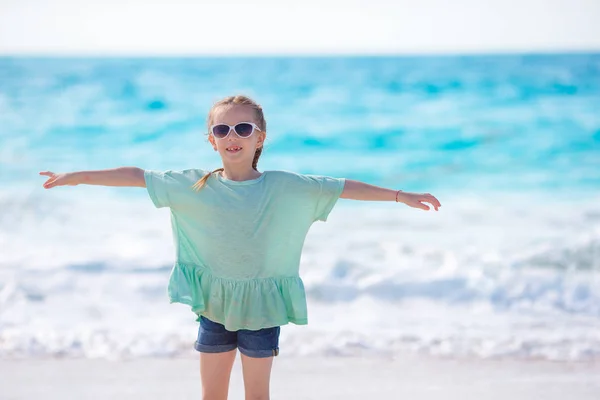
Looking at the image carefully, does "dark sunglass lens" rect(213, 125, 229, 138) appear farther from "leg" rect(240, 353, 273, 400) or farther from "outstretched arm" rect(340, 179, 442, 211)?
"leg" rect(240, 353, 273, 400)

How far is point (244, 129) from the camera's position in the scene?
2721mm

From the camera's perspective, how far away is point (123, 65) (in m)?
26.7

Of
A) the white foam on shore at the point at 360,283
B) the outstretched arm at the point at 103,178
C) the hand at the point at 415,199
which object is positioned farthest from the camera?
the white foam on shore at the point at 360,283

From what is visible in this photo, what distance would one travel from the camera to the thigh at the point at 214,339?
2.79 metres

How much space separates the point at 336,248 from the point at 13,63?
76.6ft

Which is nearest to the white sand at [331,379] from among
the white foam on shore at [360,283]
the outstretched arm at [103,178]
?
the white foam on shore at [360,283]

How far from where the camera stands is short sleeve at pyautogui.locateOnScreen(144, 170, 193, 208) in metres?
2.73

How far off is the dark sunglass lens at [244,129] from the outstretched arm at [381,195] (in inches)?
15.7

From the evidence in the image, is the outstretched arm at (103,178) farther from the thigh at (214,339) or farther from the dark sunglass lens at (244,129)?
the thigh at (214,339)

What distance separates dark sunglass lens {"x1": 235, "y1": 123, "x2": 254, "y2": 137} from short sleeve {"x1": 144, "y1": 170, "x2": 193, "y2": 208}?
0.25 m

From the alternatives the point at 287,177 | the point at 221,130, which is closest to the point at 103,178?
the point at 221,130

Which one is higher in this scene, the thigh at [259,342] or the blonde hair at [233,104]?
the blonde hair at [233,104]

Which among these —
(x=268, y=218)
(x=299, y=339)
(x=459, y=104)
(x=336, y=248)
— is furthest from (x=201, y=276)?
(x=459, y=104)

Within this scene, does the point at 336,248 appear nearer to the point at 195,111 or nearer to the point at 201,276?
the point at 201,276
